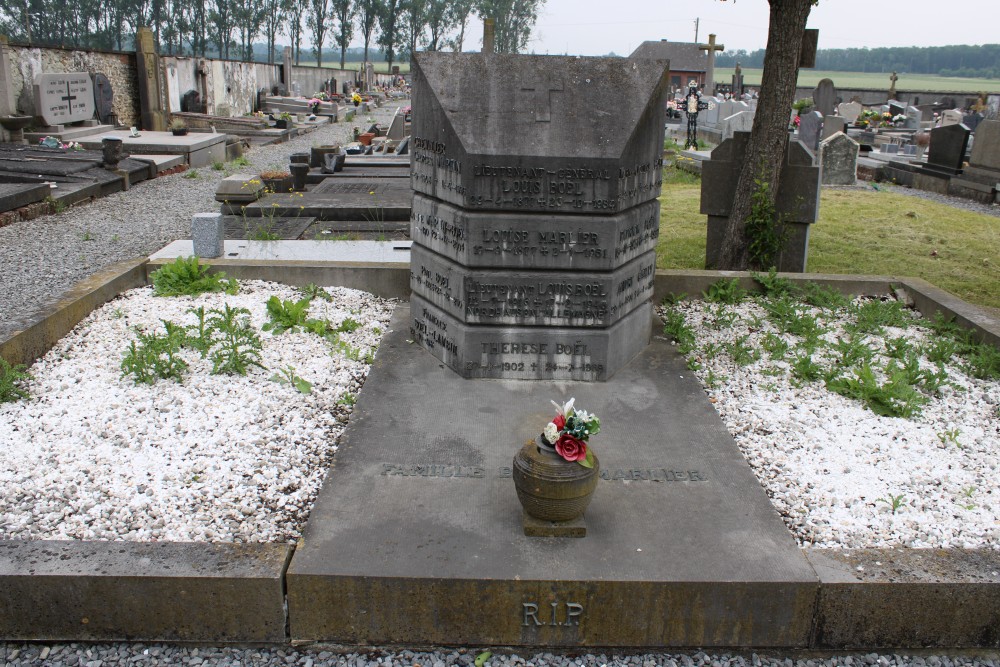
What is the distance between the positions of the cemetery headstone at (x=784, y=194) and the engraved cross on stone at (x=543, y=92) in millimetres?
3526

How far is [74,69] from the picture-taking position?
67.9 ft

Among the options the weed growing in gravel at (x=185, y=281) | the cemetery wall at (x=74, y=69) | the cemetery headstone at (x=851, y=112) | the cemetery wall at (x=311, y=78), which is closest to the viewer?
the weed growing in gravel at (x=185, y=281)

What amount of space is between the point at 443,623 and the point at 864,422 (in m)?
2.84

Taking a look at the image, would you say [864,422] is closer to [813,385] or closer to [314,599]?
[813,385]

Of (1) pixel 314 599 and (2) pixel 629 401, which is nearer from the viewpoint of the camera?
(1) pixel 314 599

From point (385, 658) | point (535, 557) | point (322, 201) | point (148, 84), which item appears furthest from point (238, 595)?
point (148, 84)

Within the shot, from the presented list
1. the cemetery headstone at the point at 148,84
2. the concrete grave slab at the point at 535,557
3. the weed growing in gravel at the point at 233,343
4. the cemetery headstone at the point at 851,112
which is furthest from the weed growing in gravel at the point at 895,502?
the cemetery headstone at the point at 851,112

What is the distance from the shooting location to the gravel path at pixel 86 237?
733 cm

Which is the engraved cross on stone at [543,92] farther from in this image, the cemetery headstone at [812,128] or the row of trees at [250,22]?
the row of trees at [250,22]

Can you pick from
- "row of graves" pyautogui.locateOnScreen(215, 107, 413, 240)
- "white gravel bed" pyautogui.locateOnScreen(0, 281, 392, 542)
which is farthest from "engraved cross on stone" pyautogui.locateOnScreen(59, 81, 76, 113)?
"white gravel bed" pyautogui.locateOnScreen(0, 281, 392, 542)

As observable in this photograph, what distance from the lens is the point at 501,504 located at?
3670 millimetres

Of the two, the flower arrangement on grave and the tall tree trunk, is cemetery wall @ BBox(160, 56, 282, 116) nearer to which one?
the tall tree trunk

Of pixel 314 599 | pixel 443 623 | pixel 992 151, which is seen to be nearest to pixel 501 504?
pixel 443 623

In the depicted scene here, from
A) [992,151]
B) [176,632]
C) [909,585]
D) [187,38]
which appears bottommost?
[176,632]
